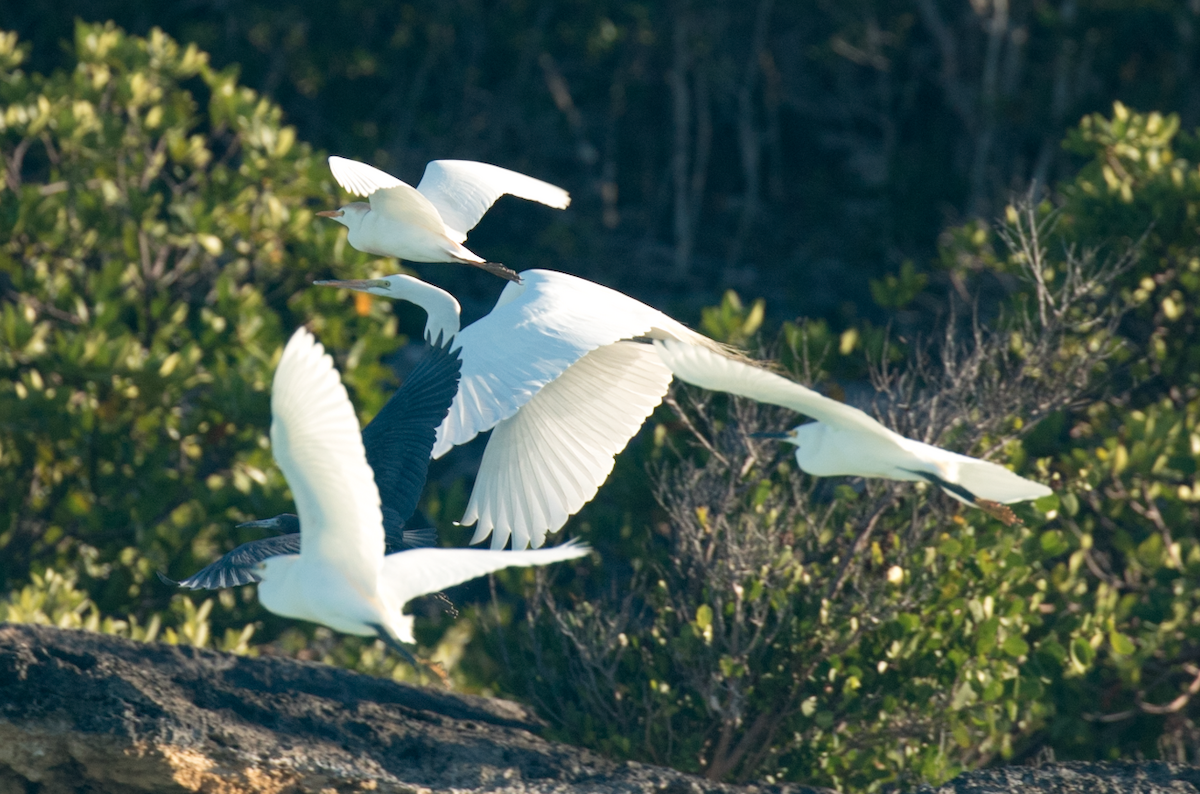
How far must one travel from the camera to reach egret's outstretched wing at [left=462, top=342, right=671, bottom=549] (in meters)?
4.72

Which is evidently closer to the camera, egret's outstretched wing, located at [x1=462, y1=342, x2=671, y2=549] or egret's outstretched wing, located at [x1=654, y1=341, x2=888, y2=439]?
egret's outstretched wing, located at [x1=654, y1=341, x2=888, y2=439]

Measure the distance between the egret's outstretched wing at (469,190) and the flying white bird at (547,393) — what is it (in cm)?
49

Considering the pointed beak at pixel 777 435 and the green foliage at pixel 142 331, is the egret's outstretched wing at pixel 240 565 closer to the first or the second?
the pointed beak at pixel 777 435

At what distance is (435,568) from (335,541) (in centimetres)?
26

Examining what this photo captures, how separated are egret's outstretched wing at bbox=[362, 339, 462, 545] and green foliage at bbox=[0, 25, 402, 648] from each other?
80.4 inches

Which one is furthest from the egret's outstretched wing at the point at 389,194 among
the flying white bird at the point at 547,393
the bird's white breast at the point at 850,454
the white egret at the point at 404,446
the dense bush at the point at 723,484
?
the bird's white breast at the point at 850,454

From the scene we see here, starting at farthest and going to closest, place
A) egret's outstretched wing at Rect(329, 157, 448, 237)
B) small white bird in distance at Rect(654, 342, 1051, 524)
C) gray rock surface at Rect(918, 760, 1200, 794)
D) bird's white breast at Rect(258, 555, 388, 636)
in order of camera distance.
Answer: egret's outstretched wing at Rect(329, 157, 448, 237)
gray rock surface at Rect(918, 760, 1200, 794)
small white bird in distance at Rect(654, 342, 1051, 524)
bird's white breast at Rect(258, 555, 388, 636)

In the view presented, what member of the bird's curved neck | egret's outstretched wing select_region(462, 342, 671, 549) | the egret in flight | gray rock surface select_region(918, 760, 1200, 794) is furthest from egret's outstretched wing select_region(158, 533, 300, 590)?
gray rock surface select_region(918, 760, 1200, 794)

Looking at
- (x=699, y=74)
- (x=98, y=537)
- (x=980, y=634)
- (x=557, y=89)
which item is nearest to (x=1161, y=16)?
(x=699, y=74)

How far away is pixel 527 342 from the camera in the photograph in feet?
14.9

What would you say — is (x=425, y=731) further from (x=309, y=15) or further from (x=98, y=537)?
(x=309, y=15)

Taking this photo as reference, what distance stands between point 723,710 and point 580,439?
1003 millimetres

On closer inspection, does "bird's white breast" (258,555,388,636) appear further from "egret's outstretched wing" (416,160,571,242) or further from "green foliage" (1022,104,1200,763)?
"green foliage" (1022,104,1200,763)

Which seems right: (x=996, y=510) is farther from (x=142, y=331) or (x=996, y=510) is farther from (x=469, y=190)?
(x=142, y=331)
